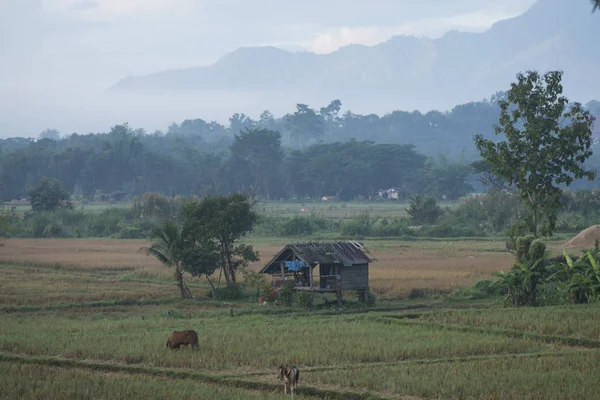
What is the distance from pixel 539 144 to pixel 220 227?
11912 mm

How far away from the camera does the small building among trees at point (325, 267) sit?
27.9 metres

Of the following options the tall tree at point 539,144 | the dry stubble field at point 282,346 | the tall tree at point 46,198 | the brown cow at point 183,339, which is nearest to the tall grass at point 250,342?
the dry stubble field at point 282,346

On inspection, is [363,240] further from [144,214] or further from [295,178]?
[295,178]

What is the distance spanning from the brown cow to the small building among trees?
944cm

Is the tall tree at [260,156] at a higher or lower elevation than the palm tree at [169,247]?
higher

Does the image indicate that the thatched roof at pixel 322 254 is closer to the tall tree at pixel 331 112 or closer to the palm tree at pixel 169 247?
the palm tree at pixel 169 247

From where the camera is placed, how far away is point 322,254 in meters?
28.3

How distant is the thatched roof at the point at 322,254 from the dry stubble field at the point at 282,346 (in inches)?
61.0

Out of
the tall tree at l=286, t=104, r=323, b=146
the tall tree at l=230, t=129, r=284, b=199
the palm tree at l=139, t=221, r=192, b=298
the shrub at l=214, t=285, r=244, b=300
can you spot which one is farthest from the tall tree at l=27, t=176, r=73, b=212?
the tall tree at l=286, t=104, r=323, b=146

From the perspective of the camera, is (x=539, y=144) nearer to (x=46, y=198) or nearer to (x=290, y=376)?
(x=290, y=376)

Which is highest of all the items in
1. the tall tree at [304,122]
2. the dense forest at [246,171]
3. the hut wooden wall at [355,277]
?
the tall tree at [304,122]

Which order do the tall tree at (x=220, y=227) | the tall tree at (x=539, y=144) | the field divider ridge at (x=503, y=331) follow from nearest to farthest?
the field divider ridge at (x=503, y=331), the tall tree at (x=220, y=227), the tall tree at (x=539, y=144)

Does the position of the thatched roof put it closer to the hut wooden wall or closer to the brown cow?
the hut wooden wall

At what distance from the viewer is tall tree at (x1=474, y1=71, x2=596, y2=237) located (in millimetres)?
31422
